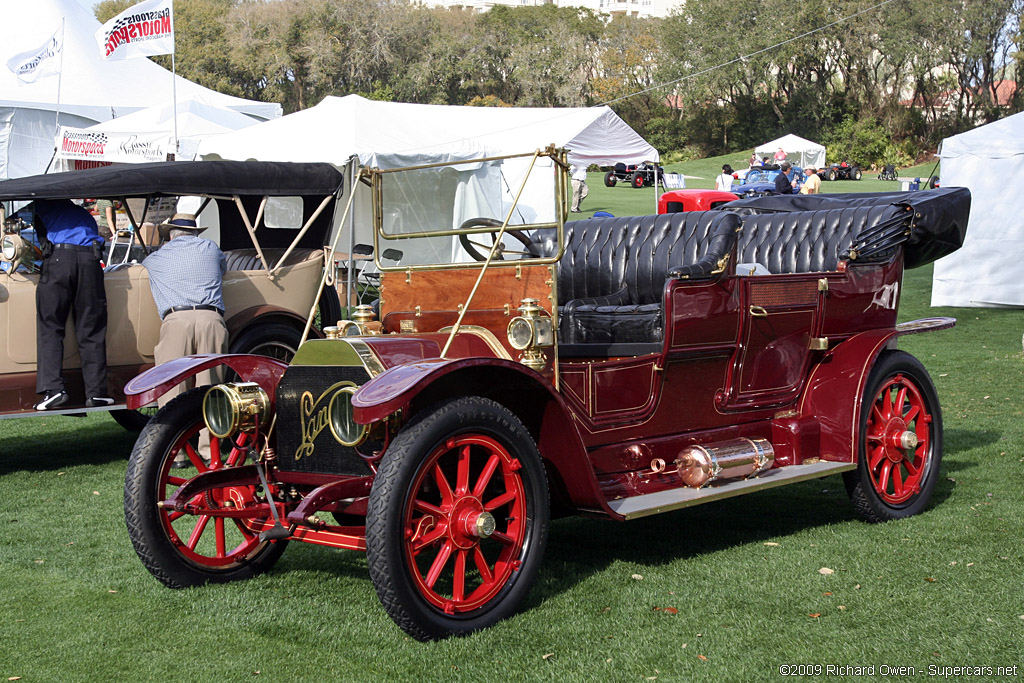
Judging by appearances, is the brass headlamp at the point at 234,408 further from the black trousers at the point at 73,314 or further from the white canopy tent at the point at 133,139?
the white canopy tent at the point at 133,139

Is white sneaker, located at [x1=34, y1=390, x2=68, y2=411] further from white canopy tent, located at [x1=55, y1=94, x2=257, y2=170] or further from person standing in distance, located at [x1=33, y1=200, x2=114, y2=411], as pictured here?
white canopy tent, located at [x1=55, y1=94, x2=257, y2=170]

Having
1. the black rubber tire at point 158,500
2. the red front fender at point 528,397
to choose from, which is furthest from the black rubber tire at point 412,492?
the black rubber tire at point 158,500

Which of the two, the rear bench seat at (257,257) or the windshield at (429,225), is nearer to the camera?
the windshield at (429,225)

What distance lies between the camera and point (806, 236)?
6.09 metres

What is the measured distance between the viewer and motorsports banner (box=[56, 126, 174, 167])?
1633cm

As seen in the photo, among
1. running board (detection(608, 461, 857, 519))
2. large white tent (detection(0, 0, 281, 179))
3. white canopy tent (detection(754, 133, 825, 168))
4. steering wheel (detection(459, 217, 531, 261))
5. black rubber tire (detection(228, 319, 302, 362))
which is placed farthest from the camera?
white canopy tent (detection(754, 133, 825, 168))

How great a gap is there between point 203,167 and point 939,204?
15.2 feet

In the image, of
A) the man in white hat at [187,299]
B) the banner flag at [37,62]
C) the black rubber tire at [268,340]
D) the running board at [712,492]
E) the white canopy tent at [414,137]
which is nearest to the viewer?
the running board at [712,492]

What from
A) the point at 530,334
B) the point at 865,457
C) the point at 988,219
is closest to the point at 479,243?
the point at 530,334

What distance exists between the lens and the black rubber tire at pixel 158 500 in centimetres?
400

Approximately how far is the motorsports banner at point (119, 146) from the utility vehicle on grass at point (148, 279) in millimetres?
8671

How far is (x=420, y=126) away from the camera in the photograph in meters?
15.7

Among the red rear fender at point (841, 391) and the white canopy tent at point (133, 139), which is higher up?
the white canopy tent at point (133, 139)

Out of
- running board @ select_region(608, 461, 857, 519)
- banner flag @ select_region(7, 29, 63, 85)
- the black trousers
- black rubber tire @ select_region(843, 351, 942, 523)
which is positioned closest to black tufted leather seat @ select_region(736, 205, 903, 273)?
black rubber tire @ select_region(843, 351, 942, 523)
